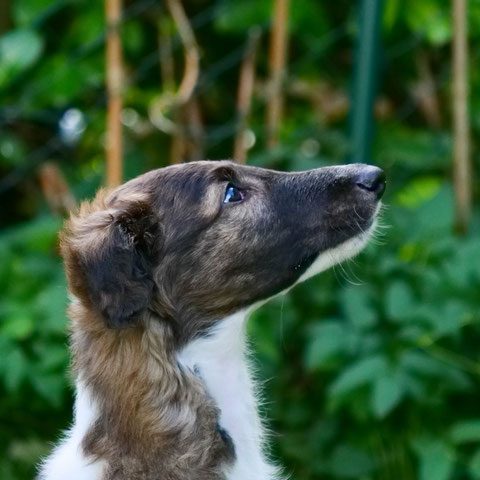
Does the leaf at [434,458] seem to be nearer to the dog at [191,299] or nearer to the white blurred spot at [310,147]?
the dog at [191,299]

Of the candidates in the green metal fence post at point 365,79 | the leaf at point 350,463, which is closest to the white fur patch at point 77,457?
the leaf at point 350,463

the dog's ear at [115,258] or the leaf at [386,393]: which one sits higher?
the dog's ear at [115,258]

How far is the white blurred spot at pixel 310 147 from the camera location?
6.30 meters

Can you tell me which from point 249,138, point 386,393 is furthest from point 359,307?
point 249,138

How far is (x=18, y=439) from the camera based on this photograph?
6156mm

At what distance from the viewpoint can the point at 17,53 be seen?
6.29m

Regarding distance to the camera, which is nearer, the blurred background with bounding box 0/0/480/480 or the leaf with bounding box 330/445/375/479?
the blurred background with bounding box 0/0/480/480

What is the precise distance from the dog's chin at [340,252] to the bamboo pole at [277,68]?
84.1 inches

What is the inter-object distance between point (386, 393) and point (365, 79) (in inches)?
81.4

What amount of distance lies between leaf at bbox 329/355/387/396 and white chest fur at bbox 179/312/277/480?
0.87 metres

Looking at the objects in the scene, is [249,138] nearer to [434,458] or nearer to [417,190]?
[417,190]

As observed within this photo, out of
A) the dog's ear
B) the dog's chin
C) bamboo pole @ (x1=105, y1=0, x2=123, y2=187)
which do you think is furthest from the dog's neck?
bamboo pole @ (x1=105, y1=0, x2=123, y2=187)

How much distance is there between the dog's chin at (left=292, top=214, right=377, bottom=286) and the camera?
4.37m

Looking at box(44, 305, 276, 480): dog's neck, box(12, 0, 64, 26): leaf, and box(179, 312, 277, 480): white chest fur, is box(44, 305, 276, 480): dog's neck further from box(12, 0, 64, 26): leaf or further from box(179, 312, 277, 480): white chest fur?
box(12, 0, 64, 26): leaf
